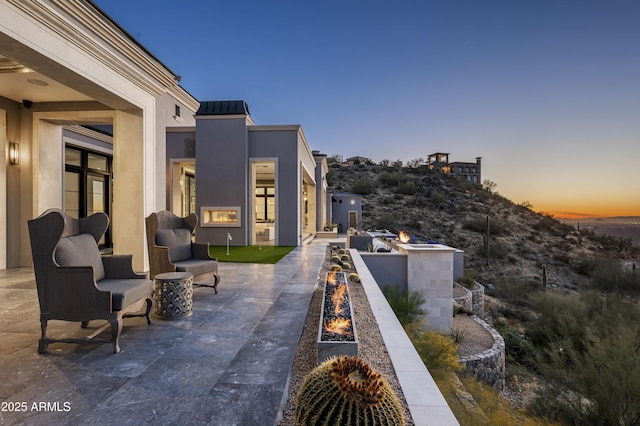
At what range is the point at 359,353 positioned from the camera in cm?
252

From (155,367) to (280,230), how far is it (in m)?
9.36

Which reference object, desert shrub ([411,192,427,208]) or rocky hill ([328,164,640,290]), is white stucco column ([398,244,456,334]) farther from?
desert shrub ([411,192,427,208])

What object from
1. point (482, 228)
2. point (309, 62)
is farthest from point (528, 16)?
point (482, 228)

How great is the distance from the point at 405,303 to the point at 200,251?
4.78 metres

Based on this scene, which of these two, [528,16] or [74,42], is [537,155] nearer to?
[528,16]

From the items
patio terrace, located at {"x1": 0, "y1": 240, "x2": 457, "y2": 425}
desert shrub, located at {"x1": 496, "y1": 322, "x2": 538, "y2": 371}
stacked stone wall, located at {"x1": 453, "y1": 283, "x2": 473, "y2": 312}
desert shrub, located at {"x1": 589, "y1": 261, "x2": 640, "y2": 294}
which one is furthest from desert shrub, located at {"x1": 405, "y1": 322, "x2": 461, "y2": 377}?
desert shrub, located at {"x1": 589, "y1": 261, "x2": 640, "y2": 294}

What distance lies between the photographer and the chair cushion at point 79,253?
108 inches

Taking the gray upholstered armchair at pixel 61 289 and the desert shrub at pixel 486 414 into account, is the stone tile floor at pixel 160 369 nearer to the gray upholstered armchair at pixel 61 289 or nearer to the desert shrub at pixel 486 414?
the gray upholstered armchair at pixel 61 289

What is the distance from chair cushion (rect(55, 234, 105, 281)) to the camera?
273 centimetres

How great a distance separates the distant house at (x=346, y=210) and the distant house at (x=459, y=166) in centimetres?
3311

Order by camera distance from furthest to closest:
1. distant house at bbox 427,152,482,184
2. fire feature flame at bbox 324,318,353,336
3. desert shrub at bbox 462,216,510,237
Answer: distant house at bbox 427,152,482,184 → desert shrub at bbox 462,216,510,237 → fire feature flame at bbox 324,318,353,336

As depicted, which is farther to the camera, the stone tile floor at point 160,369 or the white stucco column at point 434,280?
the white stucco column at point 434,280

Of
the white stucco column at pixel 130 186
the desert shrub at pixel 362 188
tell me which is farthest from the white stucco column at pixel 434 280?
the desert shrub at pixel 362 188

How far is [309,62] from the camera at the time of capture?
56.3 feet
